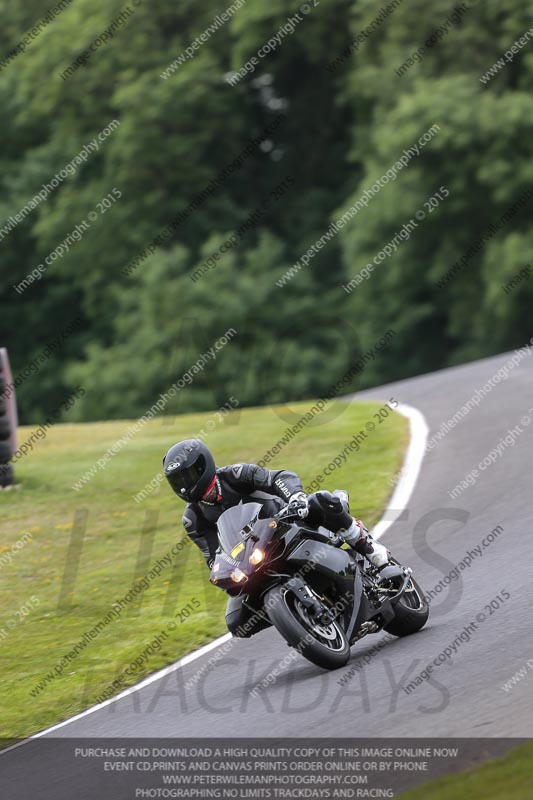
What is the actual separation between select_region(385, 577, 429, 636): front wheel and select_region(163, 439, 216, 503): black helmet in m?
1.62

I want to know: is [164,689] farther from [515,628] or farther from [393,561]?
[515,628]

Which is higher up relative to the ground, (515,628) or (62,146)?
(515,628)

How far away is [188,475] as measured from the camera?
27.3 feet

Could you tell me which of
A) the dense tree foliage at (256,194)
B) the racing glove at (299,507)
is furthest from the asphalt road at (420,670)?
the dense tree foliage at (256,194)

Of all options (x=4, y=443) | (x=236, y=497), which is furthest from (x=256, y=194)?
(x=236, y=497)

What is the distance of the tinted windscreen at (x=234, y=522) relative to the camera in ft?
26.6

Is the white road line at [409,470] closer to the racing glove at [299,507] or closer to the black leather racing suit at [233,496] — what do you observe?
the black leather racing suit at [233,496]

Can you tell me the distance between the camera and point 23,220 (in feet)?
149
